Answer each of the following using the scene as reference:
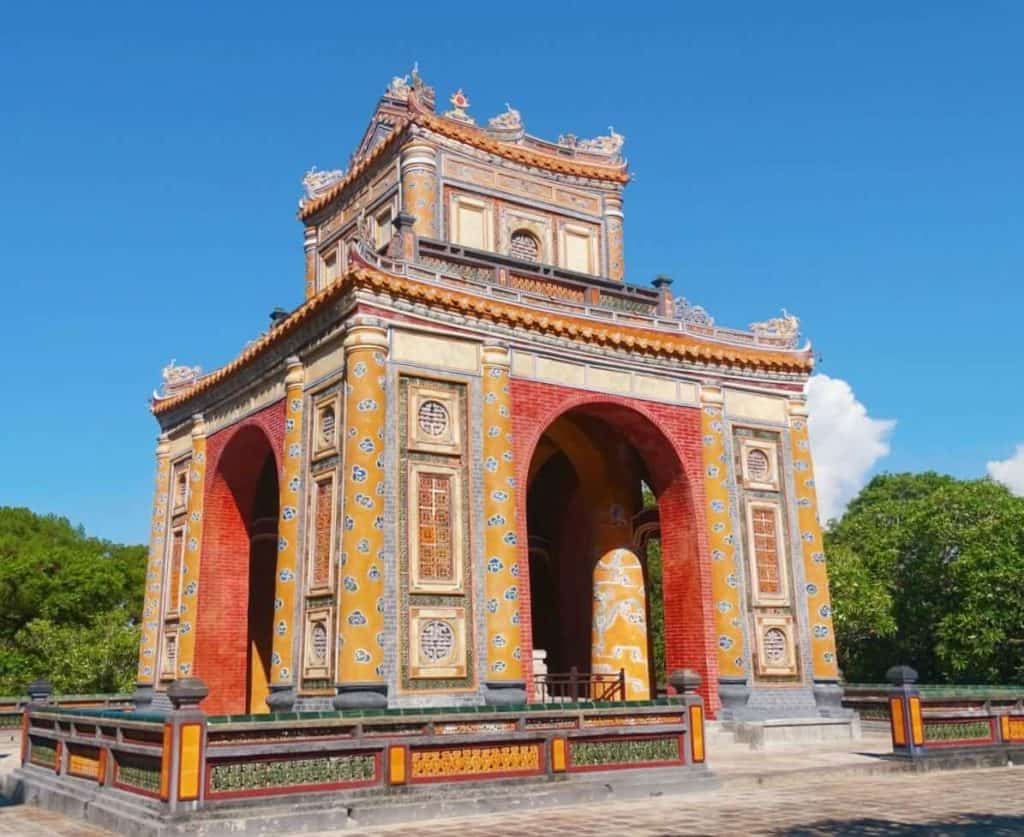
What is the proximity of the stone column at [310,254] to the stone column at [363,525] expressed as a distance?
8238 millimetres

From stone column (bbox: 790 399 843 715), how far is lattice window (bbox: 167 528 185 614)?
465 inches

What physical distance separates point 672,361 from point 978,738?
777 centimetres

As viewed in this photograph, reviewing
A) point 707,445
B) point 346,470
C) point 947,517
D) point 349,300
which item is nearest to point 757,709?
point 707,445

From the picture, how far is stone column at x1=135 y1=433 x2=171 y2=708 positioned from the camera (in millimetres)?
20125

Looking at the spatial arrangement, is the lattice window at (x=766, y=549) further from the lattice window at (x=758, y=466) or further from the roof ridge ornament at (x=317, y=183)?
the roof ridge ornament at (x=317, y=183)

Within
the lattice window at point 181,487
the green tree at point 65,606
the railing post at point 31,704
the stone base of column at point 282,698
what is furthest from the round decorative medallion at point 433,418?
the green tree at point 65,606

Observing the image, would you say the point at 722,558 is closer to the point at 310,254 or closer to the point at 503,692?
the point at 503,692

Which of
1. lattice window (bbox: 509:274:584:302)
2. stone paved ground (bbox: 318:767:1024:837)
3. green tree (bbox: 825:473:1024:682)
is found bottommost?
stone paved ground (bbox: 318:767:1024:837)

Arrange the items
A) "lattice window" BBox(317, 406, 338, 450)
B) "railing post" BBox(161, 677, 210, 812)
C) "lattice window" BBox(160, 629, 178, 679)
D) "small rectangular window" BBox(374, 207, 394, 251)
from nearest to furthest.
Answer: "railing post" BBox(161, 677, 210, 812)
"lattice window" BBox(317, 406, 338, 450)
"lattice window" BBox(160, 629, 178, 679)
"small rectangular window" BBox(374, 207, 394, 251)

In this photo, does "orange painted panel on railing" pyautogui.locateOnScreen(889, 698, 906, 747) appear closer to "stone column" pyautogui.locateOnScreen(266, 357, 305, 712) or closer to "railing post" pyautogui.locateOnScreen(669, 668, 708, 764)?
"railing post" pyautogui.locateOnScreen(669, 668, 708, 764)

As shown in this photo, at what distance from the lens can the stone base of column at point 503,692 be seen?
14.8 meters

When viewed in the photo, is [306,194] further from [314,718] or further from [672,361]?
[314,718]

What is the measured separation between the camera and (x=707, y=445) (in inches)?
727

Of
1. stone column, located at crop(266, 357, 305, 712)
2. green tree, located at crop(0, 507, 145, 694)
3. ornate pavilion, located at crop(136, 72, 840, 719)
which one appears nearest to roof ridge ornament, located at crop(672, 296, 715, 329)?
ornate pavilion, located at crop(136, 72, 840, 719)
